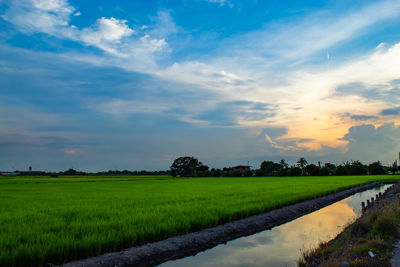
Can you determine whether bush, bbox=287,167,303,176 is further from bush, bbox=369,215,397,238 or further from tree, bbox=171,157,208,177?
bush, bbox=369,215,397,238

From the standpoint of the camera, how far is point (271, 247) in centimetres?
934

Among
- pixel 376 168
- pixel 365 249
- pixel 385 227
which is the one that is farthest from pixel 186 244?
pixel 376 168

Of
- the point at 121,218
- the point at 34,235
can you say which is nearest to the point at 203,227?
the point at 121,218

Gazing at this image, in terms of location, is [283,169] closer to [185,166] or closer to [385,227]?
[185,166]

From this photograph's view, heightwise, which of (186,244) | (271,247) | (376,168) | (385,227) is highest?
(376,168)

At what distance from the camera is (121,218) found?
10.4m

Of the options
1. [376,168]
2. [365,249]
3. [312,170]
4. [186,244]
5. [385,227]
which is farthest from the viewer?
[312,170]

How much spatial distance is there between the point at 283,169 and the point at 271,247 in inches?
3390

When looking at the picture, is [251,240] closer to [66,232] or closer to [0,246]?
[66,232]

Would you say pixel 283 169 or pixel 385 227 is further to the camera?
pixel 283 169

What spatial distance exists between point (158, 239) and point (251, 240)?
3381 mm

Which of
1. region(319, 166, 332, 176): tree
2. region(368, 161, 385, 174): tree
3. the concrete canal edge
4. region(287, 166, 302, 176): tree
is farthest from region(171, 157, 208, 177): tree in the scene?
the concrete canal edge

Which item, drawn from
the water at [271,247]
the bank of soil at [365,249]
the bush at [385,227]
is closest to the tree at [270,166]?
the water at [271,247]

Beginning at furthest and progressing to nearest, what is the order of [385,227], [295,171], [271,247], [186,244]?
[295,171]
[271,247]
[186,244]
[385,227]
